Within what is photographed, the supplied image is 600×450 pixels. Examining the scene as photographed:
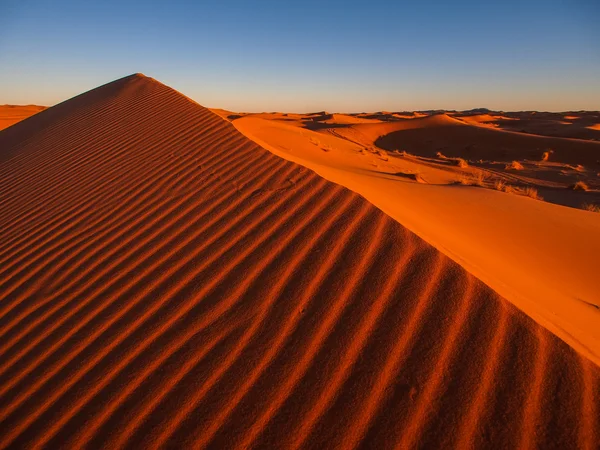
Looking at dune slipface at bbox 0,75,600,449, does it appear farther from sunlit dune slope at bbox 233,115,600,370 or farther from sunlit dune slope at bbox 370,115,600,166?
sunlit dune slope at bbox 370,115,600,166

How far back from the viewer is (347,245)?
8.70ft

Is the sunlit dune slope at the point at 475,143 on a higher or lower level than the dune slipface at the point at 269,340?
lower

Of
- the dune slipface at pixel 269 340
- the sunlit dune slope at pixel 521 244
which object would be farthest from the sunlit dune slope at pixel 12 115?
the sunlit dune slope at pixel 521 244

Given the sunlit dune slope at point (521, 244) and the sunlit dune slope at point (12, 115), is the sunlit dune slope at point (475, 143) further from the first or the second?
the sunlit dune slope at point (12, 115)

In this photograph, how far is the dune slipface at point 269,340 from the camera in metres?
1.60

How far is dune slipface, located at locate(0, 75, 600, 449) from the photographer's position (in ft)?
5.24

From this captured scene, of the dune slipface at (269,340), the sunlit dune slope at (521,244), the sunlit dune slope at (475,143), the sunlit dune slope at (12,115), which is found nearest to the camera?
the dune slipface at (269,340)

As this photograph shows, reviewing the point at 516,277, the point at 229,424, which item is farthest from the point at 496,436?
the point at 516,277

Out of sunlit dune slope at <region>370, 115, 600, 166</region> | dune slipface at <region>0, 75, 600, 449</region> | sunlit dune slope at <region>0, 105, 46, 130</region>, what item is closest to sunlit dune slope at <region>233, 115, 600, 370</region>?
dune slipface at <region>0, 75, 600, 449</region>

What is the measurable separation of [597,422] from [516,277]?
60.7 inches

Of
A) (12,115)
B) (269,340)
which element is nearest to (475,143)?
(269,340)

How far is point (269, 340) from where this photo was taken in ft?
6.71

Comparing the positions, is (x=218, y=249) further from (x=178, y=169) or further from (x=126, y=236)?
(x=178, y=169)

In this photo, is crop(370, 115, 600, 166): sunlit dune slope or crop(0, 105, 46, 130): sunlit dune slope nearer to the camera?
crop(370, 115, 600, 166): sunlit dune slope
